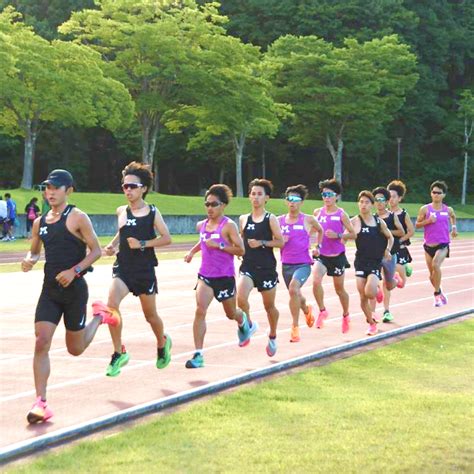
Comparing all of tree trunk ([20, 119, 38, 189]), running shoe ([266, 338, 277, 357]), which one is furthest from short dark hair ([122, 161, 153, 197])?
tree trunk ([20, 119, 38, 189])

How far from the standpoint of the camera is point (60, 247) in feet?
29.1

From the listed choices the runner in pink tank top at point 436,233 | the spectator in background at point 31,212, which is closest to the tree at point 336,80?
the spectator in background at point 31,212

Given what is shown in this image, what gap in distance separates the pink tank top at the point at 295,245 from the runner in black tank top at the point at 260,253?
1.17m

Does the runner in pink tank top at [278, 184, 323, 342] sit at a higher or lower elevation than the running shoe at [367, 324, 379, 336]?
higher

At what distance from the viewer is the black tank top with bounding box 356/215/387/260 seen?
15.5m

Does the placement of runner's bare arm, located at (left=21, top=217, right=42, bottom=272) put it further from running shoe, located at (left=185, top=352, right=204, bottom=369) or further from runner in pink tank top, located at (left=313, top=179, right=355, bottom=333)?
runner in pink tank top, located at (left=313, top=179, right=355, bottom=333)

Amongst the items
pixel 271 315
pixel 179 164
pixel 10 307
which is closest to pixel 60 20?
pixel 179 164

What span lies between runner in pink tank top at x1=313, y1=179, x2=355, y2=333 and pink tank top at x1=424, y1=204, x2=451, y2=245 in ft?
14.4

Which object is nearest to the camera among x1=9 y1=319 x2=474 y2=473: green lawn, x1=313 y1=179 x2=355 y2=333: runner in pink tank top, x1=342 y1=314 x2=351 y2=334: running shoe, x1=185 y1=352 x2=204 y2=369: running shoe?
x1=9 y1=319 x2=474 y2=473: green lawn

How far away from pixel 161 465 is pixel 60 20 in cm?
7829

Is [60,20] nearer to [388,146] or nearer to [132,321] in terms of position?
[388,146]

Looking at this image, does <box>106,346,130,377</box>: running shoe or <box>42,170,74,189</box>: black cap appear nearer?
<box>42,170,74,189</box>: black cap

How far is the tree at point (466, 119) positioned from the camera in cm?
8794

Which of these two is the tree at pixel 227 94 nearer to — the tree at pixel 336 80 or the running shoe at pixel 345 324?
the tree at pixel 336 80
